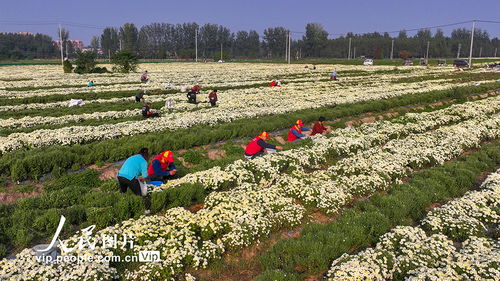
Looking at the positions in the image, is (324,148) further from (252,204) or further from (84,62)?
(84,62)

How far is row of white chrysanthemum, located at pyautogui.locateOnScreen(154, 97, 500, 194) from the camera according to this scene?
12.1 m

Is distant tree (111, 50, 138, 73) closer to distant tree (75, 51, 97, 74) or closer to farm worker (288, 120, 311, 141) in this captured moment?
distant tree (75, 51, 97, 74)

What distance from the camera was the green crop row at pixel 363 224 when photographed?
7.90 meters

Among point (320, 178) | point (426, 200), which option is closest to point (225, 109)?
point (320, 178)

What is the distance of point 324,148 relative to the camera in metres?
15.5

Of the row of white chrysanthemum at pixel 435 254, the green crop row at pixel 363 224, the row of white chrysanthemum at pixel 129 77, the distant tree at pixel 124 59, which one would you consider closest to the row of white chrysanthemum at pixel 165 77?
the row of white chrysanthemum at pixel 129 77

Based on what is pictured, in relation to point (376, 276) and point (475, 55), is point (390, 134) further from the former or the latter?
point (475, 55)

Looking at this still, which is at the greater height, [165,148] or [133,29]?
[133,29]

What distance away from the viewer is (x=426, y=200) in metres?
10.9

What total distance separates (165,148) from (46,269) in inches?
396

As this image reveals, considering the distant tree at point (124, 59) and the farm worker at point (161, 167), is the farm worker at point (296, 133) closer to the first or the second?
the farm worker at point (161, 167)

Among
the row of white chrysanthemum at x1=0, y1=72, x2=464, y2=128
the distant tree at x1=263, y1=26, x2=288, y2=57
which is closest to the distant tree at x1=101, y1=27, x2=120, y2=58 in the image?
the distant tree at x1=263, y1=26, x2=288, y2=57

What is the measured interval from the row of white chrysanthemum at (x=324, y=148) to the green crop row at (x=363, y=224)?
3.35 meters

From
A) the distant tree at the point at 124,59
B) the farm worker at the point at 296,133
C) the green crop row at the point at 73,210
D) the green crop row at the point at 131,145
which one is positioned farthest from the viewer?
the distant tree at the point at 124,59
